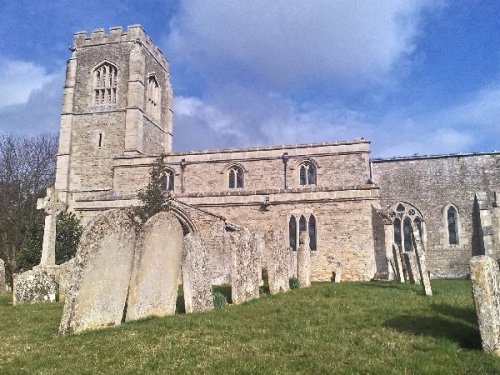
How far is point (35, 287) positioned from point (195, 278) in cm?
550

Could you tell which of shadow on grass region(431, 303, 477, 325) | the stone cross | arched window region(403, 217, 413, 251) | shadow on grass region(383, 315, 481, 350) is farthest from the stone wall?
shadow on grass region(383, 315, 481, 350)

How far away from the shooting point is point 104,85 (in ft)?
114

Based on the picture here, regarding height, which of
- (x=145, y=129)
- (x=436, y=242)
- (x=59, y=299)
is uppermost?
(x=145, y=129)

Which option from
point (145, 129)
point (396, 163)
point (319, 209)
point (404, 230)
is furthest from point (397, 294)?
point (145, 129)

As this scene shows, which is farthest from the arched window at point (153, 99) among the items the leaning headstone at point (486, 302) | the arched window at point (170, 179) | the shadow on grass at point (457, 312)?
the leaning headstone at point (486, 302)

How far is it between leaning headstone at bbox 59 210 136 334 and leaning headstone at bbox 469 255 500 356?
528 cm

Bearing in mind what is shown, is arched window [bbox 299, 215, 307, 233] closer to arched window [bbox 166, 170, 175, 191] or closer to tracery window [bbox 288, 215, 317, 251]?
tracery window [bbox 288, 215, 317, 251]

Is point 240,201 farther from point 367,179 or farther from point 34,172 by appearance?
point 34,172

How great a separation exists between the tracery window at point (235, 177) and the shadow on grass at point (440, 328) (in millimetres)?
21157

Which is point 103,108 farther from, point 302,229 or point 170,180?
point 302,229

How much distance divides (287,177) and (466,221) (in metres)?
11.7

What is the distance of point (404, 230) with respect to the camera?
28.7m

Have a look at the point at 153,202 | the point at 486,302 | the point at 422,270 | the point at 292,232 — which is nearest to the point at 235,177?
the point at 292,232

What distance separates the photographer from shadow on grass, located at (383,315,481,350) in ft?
18.4
